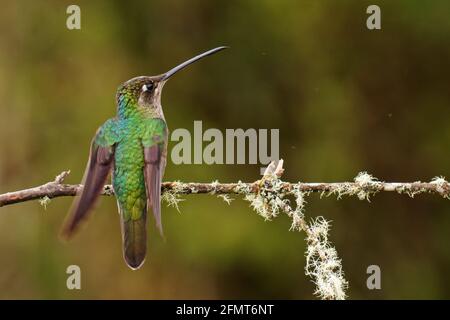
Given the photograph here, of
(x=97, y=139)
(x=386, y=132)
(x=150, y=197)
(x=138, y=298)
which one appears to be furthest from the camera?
(x=386, y=132)

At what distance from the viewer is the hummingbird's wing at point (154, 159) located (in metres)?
3.86

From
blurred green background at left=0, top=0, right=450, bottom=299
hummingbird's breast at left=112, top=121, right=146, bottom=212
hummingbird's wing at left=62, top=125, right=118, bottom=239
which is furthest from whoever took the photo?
blurred green background at left=0, top=0, right=450, bottom=299

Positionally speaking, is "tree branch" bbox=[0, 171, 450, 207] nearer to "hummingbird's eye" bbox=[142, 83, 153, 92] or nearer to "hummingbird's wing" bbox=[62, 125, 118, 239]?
"hummingbird's wing" bbox=[62, 125, 118, 239]

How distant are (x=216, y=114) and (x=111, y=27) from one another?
1.55 meters

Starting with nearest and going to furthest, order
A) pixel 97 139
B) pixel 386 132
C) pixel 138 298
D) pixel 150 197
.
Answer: pixel 150 197 → pixel 97 139 → pixel 138 298 → pixel 386 132

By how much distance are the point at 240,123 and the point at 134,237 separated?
15.6 feet

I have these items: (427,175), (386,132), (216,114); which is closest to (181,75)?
(216,114)

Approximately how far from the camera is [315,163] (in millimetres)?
8641

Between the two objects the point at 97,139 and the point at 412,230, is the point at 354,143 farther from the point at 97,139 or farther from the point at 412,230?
the point at 97,139

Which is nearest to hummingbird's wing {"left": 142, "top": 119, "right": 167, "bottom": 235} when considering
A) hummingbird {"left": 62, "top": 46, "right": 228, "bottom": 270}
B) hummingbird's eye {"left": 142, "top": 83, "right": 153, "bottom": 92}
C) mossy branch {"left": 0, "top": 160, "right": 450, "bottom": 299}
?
hummingbird {"left": 62, "top": 46, "right": 228, "bottom": 270}

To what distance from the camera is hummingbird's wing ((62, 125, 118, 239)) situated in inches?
140

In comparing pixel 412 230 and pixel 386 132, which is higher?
pixel 386 132

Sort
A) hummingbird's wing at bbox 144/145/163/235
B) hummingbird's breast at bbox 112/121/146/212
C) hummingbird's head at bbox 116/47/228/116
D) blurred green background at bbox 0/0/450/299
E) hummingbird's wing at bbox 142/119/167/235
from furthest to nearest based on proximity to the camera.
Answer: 1. blurred green background at bbox 0/0/450/299
2. hummingbird's head at bbox 116/47/228/116
3. hummingbird's breast at bbox 112/121/146/212
4. hummingbird's wing at bbox 142/119/167/235
5. hummingbird's wing at bbox 144/145/163/235

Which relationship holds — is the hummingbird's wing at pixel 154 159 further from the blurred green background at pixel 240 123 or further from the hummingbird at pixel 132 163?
the blurred green background at pixel 240 123
